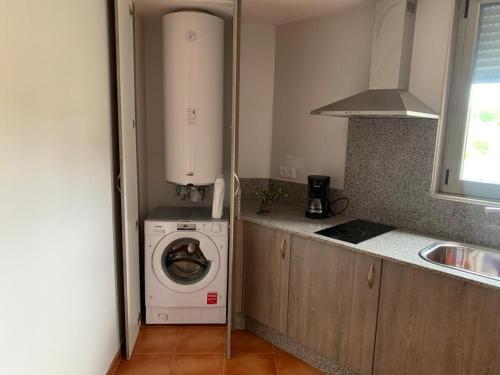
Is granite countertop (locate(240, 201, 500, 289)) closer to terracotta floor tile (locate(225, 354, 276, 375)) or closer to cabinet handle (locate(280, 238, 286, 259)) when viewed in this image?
cabinet handle (locate(280, 238, 286, 259))

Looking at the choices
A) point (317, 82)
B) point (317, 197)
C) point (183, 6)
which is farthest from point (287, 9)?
point (317, 197)

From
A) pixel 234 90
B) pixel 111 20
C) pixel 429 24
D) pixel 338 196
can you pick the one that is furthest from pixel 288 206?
pixel 111 20

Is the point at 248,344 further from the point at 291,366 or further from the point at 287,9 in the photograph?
the point at 287,9

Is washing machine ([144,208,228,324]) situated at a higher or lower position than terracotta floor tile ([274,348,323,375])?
higher

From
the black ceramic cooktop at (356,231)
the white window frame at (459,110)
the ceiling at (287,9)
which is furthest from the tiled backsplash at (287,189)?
the ceiling at (287,9)

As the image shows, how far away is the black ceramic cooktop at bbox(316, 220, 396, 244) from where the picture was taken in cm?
208

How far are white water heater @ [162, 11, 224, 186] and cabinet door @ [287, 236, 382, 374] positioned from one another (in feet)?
2.89

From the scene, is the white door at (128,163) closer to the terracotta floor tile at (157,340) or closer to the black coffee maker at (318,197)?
the terracotta floor tile at (157,340)

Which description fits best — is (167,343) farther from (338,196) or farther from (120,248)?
(338,196)

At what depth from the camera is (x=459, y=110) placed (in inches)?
83.6

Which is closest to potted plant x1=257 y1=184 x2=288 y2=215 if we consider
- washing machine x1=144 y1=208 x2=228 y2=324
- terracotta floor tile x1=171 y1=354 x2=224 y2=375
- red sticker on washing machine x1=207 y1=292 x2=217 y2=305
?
washing machine x1=144 y1=208 x2=228 y2=324

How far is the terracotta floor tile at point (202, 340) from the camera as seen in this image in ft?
7.95

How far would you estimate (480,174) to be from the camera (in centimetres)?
211

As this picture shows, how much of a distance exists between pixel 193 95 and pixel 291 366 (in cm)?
185
